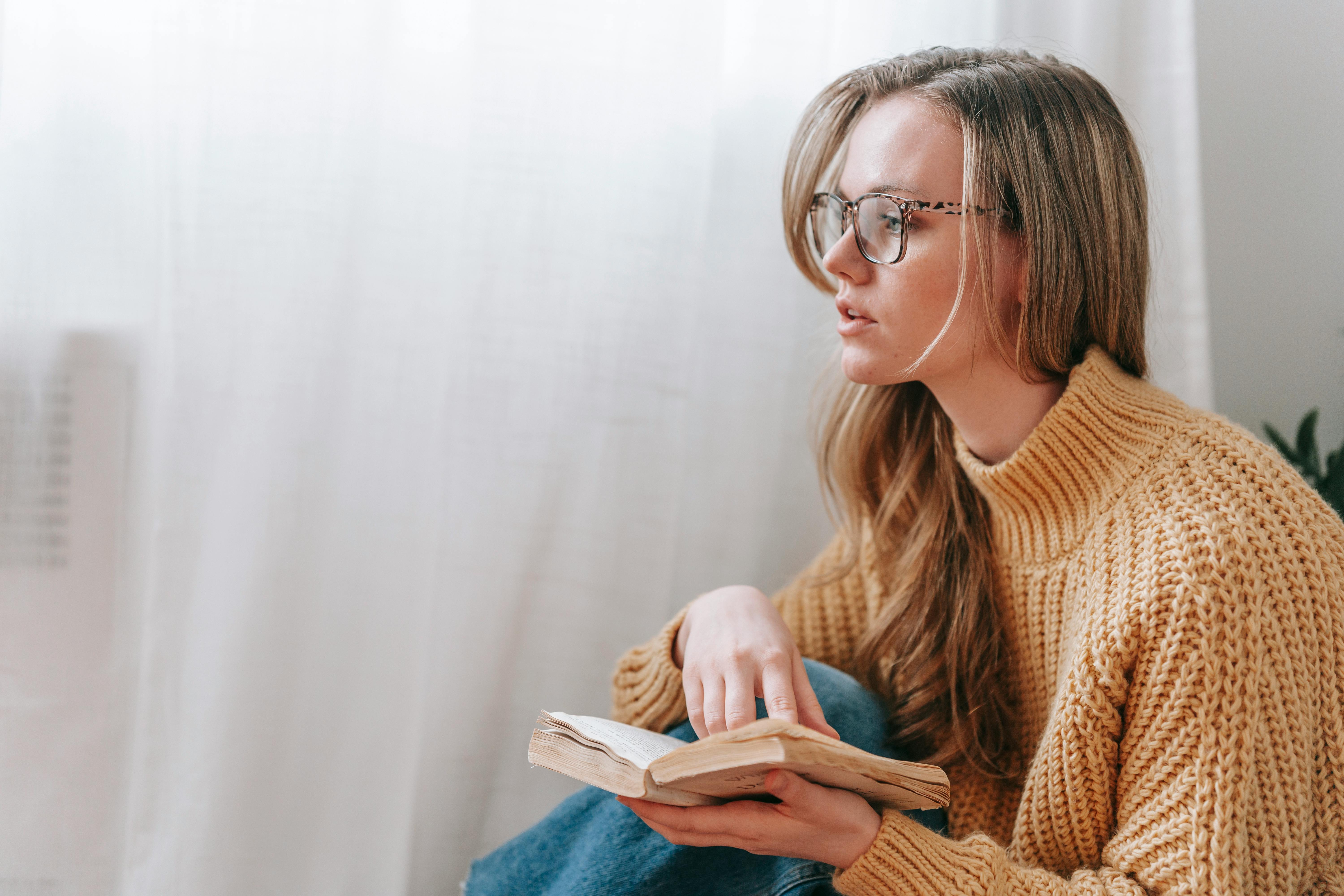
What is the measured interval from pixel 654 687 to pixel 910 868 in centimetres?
33

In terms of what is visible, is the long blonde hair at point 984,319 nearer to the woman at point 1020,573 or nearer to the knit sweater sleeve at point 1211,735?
the woman at point 1020,573

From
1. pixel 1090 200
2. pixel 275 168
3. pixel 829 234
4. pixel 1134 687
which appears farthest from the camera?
pixel 829 234

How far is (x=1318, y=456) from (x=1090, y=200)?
541 mm

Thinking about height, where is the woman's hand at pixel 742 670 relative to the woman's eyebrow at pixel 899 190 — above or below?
below

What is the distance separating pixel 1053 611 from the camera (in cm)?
87

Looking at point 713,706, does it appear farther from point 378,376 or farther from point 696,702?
point 378,376

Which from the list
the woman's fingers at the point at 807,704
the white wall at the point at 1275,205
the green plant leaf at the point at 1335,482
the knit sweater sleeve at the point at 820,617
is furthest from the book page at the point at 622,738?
the white wall at the point at 1275,205

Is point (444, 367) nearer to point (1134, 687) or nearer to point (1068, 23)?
point (1134, 687)

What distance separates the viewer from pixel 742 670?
2.53 ft

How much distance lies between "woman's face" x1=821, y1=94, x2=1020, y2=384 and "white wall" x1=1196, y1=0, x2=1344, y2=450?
60 cm

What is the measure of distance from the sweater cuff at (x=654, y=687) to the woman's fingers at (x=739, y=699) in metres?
0.17

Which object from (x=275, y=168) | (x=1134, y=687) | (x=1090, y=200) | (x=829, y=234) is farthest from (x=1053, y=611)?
(x=275, y=168)

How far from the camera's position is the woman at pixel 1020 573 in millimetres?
683

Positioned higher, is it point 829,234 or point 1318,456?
point 829,234
